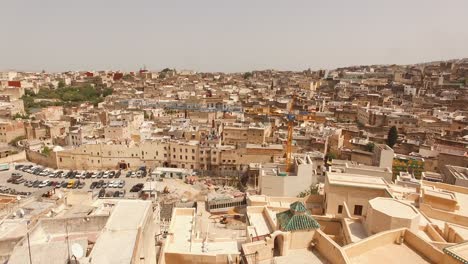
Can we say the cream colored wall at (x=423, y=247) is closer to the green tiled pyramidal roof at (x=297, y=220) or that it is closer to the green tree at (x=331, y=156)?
the green tiled pyramidal roof at (x=297, y=220)

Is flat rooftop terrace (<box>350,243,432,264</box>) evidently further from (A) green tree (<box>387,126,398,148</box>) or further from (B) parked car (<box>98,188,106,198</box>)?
(A) green tree (<box>387,126,398,148</box>)

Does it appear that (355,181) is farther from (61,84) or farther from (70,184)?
(61,84)

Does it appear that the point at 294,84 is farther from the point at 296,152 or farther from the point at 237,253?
the point at 237,253

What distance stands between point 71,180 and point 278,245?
30410 mm

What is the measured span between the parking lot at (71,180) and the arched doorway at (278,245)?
23.3 m

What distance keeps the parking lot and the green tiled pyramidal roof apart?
2299 centimetres

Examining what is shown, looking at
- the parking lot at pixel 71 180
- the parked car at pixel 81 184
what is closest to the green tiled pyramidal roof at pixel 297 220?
the parking lot at pixel 71 180

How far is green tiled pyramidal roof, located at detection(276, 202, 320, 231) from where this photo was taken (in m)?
11.9

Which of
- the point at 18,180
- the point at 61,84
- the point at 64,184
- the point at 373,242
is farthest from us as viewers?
the point at 61,84

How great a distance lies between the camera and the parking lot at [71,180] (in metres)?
33.4

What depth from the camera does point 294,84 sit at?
308 feet

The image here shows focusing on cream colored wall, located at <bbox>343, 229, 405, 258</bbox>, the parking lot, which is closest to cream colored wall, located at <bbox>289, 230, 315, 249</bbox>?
cream colored wall, located at <bbox>343, 229, 405, 258</bbox>

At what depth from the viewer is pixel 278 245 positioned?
38.5 ft

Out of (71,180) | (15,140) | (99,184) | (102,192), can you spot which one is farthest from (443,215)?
(15,140)
